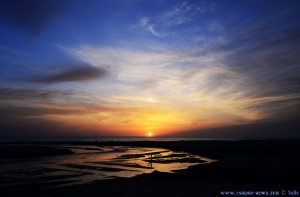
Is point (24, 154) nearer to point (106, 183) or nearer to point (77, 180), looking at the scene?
point (77, 180)

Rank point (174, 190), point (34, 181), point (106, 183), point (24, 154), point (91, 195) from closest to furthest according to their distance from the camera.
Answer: point (91, 195), point (174, 190), point (106, 183), point (34, 181), point (24, 154)

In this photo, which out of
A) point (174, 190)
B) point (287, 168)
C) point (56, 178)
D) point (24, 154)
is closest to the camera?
point (174, 190)

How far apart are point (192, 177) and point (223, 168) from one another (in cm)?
582

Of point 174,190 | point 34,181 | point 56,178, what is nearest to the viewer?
point 174,190

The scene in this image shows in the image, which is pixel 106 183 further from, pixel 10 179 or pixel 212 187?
pixel 10 179

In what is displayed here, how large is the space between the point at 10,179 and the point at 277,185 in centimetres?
2312

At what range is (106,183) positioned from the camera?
22234mm

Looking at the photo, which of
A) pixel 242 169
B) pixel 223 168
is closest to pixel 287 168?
pixel 242 169

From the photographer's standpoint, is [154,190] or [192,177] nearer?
[154,190]

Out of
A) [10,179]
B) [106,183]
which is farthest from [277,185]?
[10,179]

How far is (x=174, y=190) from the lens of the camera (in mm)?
19203

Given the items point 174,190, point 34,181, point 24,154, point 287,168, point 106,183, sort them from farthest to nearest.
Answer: point 24,154 < point 287,168 < point 34,181 < point 106,183 < point 174,190

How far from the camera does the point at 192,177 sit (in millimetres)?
25156

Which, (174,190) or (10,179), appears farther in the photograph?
(10,179)
